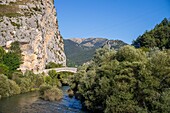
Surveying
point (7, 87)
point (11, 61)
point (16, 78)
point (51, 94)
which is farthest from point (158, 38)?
point (7, 87)

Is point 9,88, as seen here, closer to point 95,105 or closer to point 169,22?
point 95,105

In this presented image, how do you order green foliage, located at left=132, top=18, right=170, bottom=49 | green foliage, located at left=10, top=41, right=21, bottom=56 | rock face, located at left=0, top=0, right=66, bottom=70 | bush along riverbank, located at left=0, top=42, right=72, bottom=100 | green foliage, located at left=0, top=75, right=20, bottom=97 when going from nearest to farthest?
green foliage, located at left=0, top=75, right=20, bottom=97 → bush along riverbank, located at left=0, top=42, right=72, bottom=100 → green foliage, located at left=10, top=41, right=21, bottom=56 → green foliage, located at left=132, top=18, right=170, bottom=49 → rock face, located at left=0, top=0, right=66, bottom=70

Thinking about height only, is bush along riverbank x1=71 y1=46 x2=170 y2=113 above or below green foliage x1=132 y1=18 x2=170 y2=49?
below

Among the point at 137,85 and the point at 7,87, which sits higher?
the point at 137,85

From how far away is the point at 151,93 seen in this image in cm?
3362

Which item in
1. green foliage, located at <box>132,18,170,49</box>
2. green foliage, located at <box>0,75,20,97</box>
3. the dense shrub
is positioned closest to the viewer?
the dense shrub

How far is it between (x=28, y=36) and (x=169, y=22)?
57274 millimetres

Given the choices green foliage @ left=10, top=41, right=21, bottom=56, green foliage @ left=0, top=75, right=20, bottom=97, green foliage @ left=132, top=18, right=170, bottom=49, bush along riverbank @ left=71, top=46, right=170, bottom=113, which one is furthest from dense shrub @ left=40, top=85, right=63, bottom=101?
green foliage @ left=132, top=18, right=170, bottom=49

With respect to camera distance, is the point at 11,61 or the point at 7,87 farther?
the point at 11,61

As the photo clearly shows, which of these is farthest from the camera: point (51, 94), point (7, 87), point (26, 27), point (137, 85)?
point (26, 27)

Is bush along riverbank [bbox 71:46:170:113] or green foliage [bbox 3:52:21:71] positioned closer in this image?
bush along riverbank [bbox 71:46:170:113]

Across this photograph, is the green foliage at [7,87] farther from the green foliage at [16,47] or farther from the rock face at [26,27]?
the rock face at [26,27]

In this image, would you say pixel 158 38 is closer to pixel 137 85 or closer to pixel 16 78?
pixel 16 78

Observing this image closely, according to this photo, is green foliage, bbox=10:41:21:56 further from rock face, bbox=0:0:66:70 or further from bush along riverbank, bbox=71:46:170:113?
bush along riverbank, bbox=71:46:170:113
